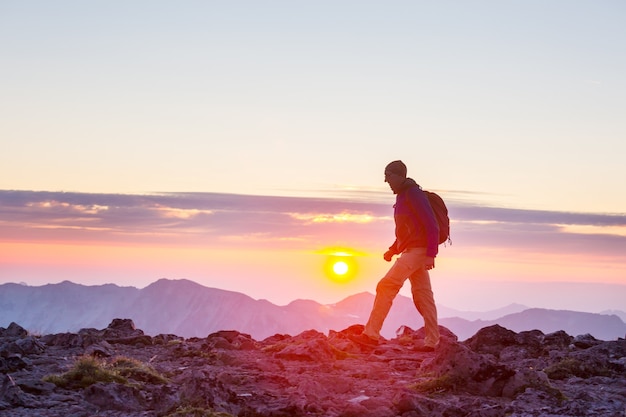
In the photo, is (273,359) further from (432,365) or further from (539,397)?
(539,397)

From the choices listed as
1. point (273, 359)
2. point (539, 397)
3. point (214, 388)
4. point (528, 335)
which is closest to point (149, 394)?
point (214, 388)

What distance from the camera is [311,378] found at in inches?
530

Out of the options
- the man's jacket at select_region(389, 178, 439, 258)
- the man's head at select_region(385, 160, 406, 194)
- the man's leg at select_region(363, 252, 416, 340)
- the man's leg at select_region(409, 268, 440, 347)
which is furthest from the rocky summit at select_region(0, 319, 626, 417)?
the man's head at select_region(385, 160, 406, 194)

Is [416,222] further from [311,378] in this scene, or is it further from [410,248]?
[311,378]

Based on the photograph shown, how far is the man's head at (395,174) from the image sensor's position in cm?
1792

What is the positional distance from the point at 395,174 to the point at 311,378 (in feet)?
19.5

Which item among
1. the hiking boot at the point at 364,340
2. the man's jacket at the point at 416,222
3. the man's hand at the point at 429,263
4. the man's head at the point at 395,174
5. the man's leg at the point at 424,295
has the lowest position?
the hiking boot at the point at 364,340

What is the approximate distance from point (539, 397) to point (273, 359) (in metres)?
5.72

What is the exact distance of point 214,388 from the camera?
35.9ft

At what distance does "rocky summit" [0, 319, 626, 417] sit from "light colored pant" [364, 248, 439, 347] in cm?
56

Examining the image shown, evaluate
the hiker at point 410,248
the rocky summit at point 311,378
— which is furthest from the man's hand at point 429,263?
the rocky summit at point 311,378

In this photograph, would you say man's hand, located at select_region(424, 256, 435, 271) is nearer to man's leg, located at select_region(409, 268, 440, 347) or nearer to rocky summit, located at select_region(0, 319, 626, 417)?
man's leg, located at select_region(409, 268, 440, 347)

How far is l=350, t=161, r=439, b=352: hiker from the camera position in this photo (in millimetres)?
17453

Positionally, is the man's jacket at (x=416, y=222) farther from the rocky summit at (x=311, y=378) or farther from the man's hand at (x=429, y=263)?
the rocky summit at (x=311, y=378)
